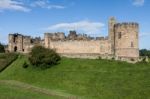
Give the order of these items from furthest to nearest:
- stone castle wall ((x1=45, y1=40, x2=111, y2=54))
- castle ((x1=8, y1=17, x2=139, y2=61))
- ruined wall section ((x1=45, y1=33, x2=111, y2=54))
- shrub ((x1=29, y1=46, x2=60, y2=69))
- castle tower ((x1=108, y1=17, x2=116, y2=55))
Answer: ruined wall section ((x1=45, y1=33, x2=111, y2=54)) → stone castle wall ((x1=45, y1=40, x2=111, y2=54)) → castle tower ((x1=108, y1=17, x2=116, y2=55)) → castle ((x1=8, y1=17, x2=139, y2=61)) → shrub ((x1=29, y1=46, x2=60, y2=69))

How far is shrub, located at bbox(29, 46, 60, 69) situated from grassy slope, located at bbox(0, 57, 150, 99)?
4.16 feet

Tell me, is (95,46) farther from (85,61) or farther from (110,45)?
(85,61)

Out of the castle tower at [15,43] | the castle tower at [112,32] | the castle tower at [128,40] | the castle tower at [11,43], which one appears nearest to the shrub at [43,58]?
the castle tower at [112,32]

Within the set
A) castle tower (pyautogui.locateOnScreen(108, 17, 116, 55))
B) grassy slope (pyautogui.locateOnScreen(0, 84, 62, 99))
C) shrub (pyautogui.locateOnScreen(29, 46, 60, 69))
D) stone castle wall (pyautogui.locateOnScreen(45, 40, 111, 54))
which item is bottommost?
grassy slope (pyautogui.locateOnScreen(0, 84, 62, 99))

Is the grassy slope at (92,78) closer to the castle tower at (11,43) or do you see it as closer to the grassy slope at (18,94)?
the grassy slope at (18,94)

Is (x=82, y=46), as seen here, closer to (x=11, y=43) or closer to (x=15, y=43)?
(x=15, y=43)

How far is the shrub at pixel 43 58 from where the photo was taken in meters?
63.2

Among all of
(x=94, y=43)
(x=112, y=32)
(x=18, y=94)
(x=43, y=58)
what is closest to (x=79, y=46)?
(x=94, y=43)

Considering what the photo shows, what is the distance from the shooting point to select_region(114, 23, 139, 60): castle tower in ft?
215

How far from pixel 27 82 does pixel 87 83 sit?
9.52 metres

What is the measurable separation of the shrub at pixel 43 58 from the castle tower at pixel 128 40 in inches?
427

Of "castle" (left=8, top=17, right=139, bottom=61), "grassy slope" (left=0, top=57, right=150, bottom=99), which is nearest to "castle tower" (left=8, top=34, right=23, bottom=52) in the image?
"castle" (left=8, top=17, right=139, bottom=61)

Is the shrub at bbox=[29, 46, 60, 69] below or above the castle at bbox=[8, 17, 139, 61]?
below

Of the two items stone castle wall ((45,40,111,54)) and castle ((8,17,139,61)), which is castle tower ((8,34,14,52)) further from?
stone castle wall ((45,40,111,54))
